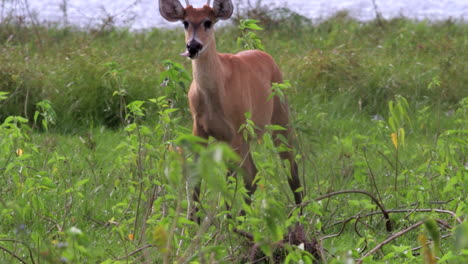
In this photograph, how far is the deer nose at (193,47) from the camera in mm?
5102

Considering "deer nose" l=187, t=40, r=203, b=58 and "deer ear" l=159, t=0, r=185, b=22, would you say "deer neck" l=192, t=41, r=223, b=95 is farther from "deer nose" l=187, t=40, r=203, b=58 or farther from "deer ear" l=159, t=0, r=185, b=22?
"deer ear" l=159, t=0, r=185, b=22

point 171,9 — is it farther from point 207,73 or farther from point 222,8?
point 207,73

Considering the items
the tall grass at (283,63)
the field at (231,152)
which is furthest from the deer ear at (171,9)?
the tall grass at (283,63)

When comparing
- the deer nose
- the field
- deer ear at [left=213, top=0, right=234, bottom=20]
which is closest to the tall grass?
the field

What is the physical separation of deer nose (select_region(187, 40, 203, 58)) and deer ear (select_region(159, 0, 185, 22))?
1.10 feet

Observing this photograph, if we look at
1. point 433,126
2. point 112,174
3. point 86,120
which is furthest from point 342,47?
point 112,174

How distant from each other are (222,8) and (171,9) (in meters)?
0.31

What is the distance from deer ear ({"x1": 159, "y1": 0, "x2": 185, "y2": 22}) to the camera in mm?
5406

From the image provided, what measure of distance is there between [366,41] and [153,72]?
366cm

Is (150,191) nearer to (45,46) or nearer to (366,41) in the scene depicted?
(45,46)

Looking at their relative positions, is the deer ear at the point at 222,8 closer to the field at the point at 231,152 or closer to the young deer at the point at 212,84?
the young deer at the point at 212,84

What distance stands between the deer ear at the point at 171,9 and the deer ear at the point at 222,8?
20 cm

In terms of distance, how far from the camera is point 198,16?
536 centimetres

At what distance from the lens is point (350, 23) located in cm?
1338
